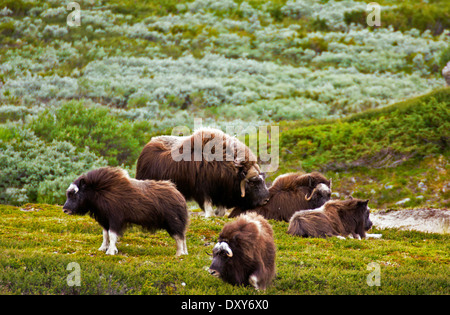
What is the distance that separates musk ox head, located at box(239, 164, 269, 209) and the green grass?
4.20 ft

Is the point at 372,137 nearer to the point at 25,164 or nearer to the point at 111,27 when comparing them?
the point at 25,164

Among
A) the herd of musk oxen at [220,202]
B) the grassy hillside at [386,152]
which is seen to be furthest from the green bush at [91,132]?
the herd of musk oxen at [220,202]

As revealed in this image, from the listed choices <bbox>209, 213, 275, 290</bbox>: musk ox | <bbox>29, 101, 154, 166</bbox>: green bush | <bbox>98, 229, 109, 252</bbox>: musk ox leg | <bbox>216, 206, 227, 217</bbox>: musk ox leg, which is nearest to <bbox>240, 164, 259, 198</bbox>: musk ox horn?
<bbox>216, 206, 227, 217</bbox>: musk ox leg

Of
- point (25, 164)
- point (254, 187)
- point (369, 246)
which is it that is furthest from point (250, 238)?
point (25, 164)

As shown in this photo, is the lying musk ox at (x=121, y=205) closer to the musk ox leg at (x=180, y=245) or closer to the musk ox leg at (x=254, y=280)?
the musk ox leg at (x=180, y=245)

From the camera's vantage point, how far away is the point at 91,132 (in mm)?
18828

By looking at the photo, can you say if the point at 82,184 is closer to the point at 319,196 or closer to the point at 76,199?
the point at 76,199

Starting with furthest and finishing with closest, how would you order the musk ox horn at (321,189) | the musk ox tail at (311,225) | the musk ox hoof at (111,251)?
the musk ox horn at (321,189)
the musk ox tail at (311,225)
the musk ox hoof at (111,251)

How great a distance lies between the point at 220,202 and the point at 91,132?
860 cm

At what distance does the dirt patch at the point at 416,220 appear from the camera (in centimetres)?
1178

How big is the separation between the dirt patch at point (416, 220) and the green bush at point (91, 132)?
358 inches

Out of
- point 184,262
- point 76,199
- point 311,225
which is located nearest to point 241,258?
point 184,262

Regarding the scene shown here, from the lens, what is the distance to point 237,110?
28.2 m
